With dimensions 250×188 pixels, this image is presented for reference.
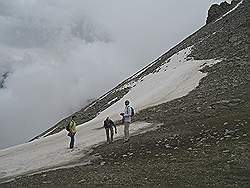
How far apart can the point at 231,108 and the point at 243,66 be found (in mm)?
17334

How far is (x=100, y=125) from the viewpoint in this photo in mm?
46969

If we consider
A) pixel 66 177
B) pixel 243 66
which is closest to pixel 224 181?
pixel 66 177

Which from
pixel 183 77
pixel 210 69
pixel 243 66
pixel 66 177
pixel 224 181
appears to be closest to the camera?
pixel 224 181

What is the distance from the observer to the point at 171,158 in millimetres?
23578

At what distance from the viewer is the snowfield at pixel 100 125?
108 feet

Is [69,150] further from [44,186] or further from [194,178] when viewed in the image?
[194,178]

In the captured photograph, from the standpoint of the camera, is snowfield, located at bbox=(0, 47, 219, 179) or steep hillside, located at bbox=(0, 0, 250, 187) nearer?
steep hillside, located at bbox=(0, 0, 250, 187)

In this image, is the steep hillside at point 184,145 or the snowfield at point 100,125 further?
the snowfield at point 100,125

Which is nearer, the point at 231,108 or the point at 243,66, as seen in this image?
the point at 231,108

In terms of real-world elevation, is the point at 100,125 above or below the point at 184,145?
above

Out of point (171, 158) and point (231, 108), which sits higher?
point (231, 108)

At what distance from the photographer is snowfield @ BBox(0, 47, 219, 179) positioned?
1293 inches

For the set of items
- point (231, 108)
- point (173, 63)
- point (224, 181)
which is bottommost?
point (224, 181)

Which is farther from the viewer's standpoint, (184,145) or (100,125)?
(100,125)
